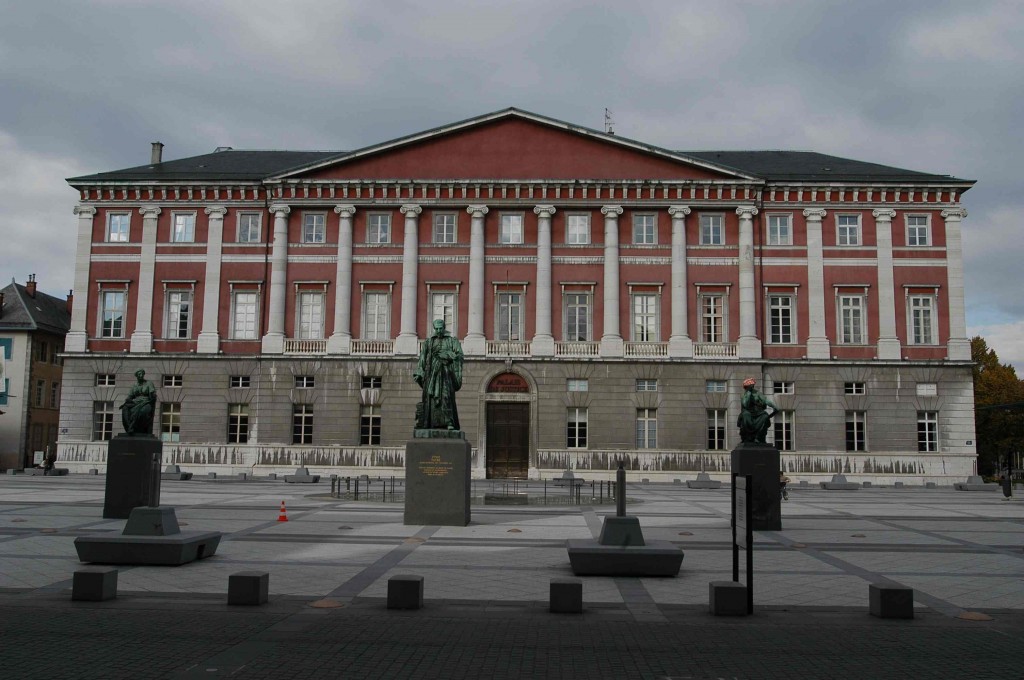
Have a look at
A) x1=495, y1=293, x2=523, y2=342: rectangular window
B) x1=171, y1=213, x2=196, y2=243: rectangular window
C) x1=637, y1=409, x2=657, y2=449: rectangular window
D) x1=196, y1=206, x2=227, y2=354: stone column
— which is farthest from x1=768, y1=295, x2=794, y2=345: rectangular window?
x1=171, y1=213, x2=196, y2=243: rectangular window

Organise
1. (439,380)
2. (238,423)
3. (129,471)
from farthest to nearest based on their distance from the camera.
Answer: (238,423)
(439,380)
(129,471)

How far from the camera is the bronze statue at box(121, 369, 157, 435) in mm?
24688

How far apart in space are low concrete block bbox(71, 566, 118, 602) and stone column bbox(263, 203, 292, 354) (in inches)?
1520

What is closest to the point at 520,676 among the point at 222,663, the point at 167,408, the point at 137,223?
the point at 222,663

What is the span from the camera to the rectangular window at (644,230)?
5157 centimetres

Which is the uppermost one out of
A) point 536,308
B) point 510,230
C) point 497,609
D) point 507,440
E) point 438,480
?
point 510,230

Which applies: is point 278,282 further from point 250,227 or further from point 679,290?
point 679,290

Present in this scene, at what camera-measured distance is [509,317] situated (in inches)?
2009

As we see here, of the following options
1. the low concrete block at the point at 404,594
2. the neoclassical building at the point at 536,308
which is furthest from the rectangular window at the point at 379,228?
the low concrete block at the point at 404,594

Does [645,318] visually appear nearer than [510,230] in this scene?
Yes

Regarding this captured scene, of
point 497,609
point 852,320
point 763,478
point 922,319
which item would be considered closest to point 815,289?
point 852,320

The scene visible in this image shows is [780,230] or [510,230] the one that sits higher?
[780,230]

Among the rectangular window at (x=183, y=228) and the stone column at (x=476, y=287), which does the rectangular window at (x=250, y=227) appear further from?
the stone column at (x=476, y=287)

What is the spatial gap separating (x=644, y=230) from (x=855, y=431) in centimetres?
1656
